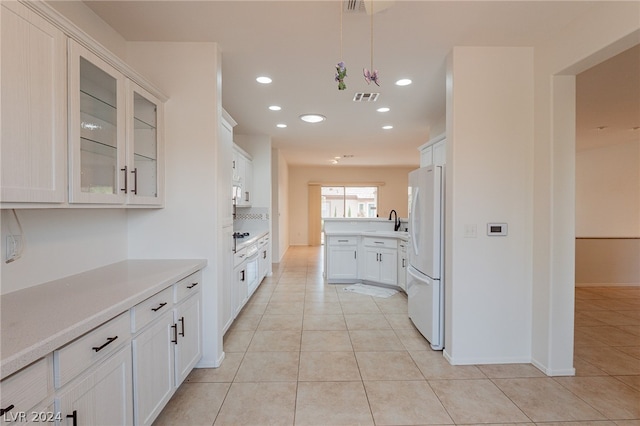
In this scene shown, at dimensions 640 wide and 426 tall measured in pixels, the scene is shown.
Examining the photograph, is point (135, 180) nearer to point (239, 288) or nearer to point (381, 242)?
point (239, 288)

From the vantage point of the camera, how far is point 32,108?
1347mm

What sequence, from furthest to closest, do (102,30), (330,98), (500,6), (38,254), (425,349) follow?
(330,98), (425,349), (102,30), (500,6), (38,254)

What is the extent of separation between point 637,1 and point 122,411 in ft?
11.5

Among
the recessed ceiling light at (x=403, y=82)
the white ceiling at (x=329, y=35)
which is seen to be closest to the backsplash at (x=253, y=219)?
the white ceiling at (x=329, y=35)

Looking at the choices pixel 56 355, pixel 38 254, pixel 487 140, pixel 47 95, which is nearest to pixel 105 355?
pixel 56 355

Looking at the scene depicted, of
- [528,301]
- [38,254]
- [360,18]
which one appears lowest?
[528,301]

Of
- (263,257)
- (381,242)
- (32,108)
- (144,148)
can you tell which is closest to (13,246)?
(32,108)

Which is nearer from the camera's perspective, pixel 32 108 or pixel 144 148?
pixel 32 108

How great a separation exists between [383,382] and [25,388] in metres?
2.11

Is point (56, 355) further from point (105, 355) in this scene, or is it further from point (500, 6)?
point (500, 6)

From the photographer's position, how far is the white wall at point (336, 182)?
1073cm

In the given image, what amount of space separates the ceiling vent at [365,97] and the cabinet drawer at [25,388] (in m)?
3.50

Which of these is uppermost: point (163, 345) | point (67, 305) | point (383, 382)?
point (67, 305)

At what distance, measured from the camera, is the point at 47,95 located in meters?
1.42
